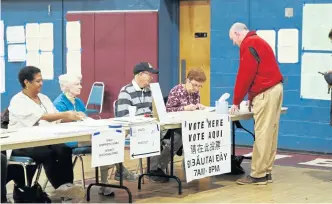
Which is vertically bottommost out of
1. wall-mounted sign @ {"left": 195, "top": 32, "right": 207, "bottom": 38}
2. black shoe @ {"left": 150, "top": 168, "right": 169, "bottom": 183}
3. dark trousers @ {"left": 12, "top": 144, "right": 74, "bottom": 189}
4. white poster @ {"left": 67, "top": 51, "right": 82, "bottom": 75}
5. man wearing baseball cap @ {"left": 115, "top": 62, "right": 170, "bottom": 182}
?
black shoe @ {"left": 150, "top": 168, "right": 169, "bottom": 183}

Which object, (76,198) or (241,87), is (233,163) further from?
(76,198)

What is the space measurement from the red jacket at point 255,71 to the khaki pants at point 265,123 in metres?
0.08

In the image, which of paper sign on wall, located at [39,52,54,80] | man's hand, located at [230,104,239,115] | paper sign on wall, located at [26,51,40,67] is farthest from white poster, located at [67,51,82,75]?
man's hand, located at [230,104,239,115]

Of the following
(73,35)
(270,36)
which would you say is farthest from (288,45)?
(73,35)

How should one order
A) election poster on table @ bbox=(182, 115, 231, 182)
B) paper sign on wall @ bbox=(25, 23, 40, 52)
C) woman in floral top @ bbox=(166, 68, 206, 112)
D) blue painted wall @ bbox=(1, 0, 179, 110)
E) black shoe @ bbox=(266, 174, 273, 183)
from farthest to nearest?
paper sign on wall @ bbox=(25, 23, 40, 52) → blue painted wall @ bbox=(1, 0, 179, 110) → woman in floral top @ bbox=(166, 68, 206, 112) → black shoe @ bbox=(266, 174, 273, 183) → election poster on table @ bbox=(182, 115, 231, 182)

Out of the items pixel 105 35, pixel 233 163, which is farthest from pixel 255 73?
pixel 105 35

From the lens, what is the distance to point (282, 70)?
961 cm

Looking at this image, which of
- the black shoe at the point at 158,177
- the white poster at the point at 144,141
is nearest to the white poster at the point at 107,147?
the white poster at the point at 144,141

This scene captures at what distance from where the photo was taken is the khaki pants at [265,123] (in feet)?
22.9

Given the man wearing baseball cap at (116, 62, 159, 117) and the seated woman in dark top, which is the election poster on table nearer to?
the man wearing baseball cap at (116, 62, 159, 117)

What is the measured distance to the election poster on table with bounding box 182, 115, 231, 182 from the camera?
661cm

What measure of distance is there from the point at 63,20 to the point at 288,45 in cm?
397

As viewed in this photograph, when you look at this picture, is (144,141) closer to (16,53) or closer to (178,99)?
(178,99)

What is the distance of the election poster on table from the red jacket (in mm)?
359
